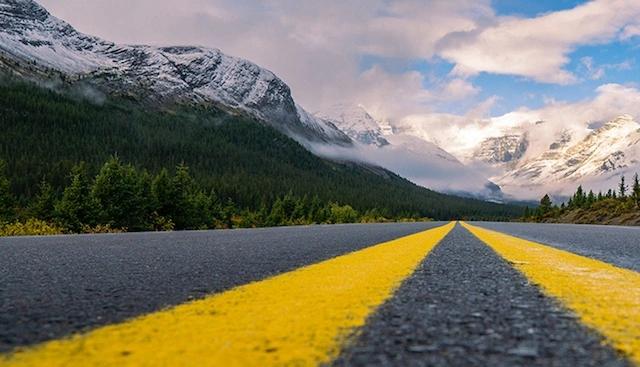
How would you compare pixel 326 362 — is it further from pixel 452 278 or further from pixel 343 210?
pixel 343 210

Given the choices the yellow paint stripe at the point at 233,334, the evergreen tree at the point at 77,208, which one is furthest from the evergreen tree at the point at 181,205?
the yellow paint stripe at the point at 233,334

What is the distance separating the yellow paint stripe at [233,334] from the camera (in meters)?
1.39

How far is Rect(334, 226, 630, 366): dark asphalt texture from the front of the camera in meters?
1.45

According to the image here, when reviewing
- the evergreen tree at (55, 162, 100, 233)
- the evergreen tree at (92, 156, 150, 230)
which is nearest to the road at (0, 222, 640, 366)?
the evergreen tree at (55, 162, 100, 233)

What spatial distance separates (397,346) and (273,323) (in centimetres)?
52

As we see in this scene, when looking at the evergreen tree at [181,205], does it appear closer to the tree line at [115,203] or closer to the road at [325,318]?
the tree line at [115,203]

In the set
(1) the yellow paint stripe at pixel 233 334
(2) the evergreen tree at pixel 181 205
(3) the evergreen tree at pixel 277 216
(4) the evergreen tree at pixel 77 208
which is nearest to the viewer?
(1) the yellow paint stripe at pixel 233 334

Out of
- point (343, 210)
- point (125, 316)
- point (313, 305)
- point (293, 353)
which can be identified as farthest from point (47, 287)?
point (343, 210)

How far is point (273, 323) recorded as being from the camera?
188 cm

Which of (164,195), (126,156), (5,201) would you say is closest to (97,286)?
(164,195)

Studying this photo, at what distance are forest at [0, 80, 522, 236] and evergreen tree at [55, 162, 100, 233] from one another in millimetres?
49

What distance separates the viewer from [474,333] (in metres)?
1.80

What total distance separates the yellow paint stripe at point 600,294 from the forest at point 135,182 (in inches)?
858

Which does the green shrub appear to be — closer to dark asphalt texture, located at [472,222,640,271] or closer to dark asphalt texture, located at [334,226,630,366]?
dark asphalt texture, located at [472,222,640,271]
